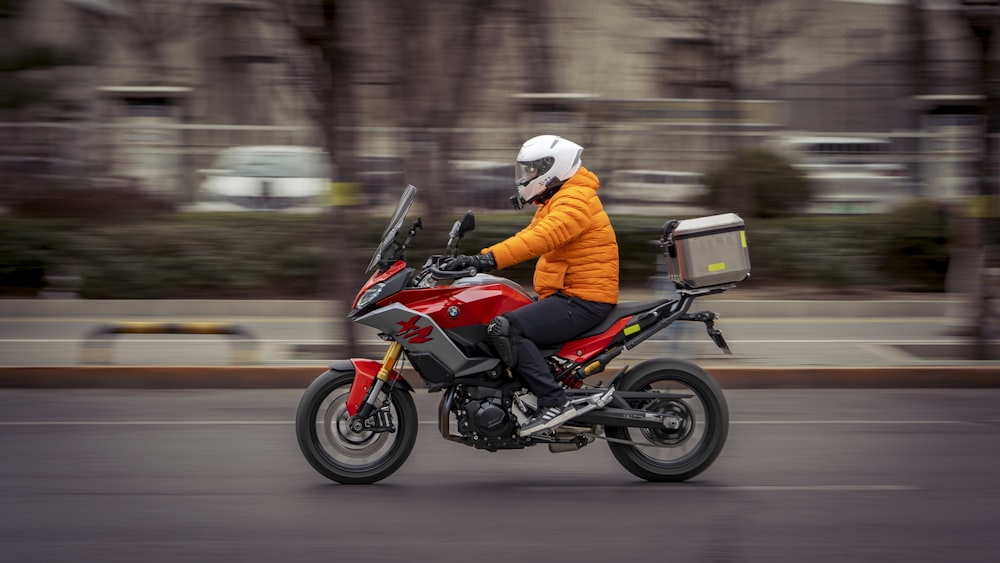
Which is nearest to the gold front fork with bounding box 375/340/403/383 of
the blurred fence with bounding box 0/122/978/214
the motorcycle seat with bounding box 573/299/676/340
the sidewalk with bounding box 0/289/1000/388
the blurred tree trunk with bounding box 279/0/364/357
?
the motorcycle seat with bounding box 573/299/676/340

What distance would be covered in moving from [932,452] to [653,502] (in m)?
2.31

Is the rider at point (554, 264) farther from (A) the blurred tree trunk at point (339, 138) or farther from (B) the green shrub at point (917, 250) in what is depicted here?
(B) the green shrub at point (917, 250)

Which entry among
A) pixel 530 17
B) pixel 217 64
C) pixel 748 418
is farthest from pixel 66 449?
pixel 217 64

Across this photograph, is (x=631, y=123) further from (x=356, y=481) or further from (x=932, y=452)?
(x=356, y=481)

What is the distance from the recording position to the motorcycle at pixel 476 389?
6.41 metres

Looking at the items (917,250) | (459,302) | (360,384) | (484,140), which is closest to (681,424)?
(459,302)

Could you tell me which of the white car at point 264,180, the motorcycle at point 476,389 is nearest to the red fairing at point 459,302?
the motorcycle at point 476,389

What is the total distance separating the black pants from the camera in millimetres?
6379

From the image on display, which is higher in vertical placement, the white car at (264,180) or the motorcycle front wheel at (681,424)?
the white car at (264,180)

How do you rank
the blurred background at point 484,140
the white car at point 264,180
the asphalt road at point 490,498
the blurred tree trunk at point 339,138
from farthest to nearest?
1. the white car at point 264,180
2. the blurred background at point 484,140
3. the blurred tree trunk at point 339,138
4. the asphalt road at point 490,498

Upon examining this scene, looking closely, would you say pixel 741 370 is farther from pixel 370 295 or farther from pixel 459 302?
pixel 370 295

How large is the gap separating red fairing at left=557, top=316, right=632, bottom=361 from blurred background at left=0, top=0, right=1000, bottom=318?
624 centimetres

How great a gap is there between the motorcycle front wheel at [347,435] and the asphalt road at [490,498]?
0.12 m

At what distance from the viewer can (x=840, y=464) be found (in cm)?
722
